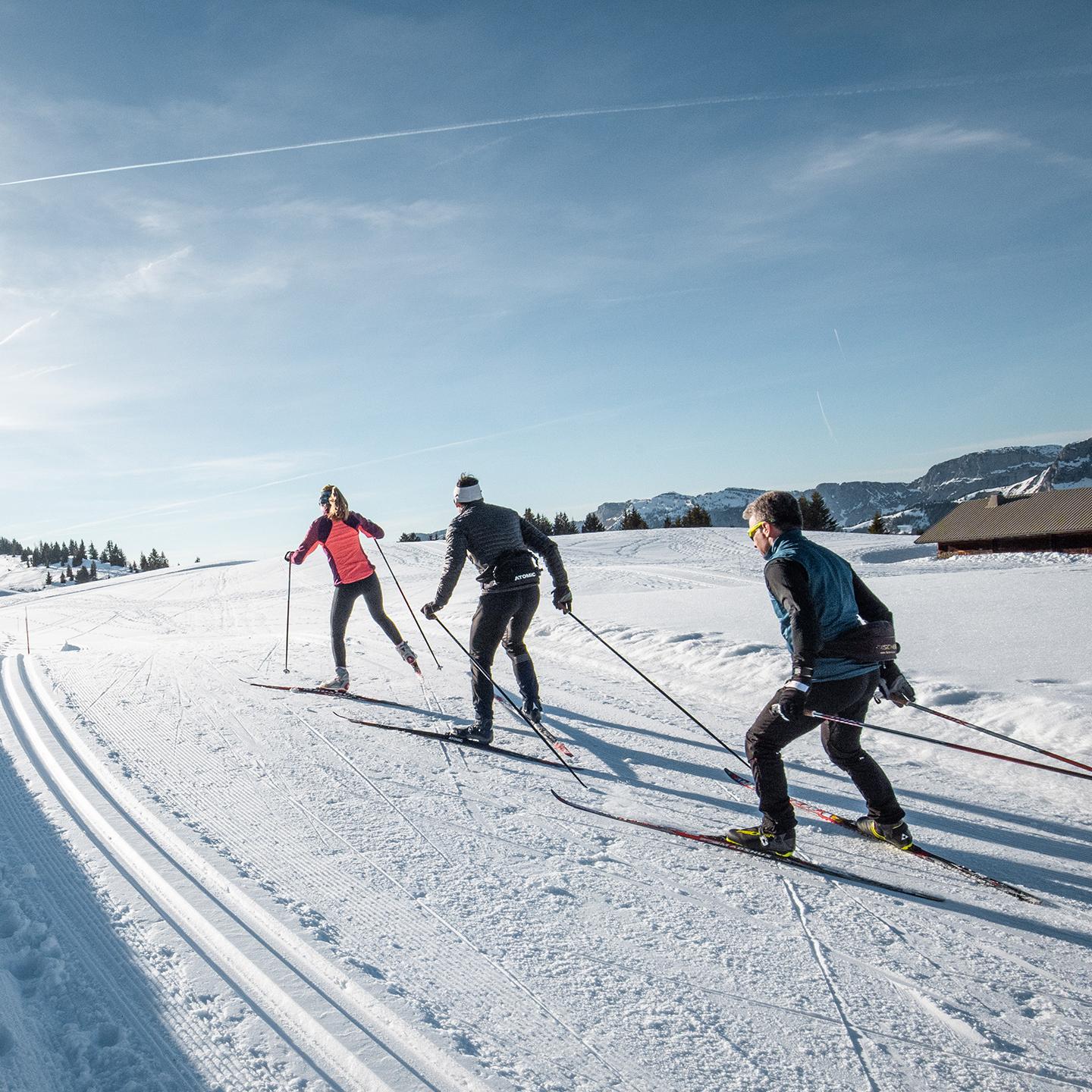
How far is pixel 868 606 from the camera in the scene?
3.85 m

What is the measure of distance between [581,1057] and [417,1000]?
64 centimetres

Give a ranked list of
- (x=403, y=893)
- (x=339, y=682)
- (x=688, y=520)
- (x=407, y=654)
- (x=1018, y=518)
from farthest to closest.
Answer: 1. (x=688, y=520)
2. (x=1018, y=518)
3. (x=407, y=654)
4. (x=339, y=682)
5. (x=403, y=893)

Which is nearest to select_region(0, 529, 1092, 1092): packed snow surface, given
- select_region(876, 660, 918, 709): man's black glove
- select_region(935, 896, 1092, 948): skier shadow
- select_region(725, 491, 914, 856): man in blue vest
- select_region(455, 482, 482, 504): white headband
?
select_region(935, 896, 1092, 948): skier shadow

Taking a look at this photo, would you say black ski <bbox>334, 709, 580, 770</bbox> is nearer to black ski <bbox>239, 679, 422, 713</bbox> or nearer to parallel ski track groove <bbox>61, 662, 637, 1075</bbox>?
black ski <bbox>239, 679, 422, 713</bbox>

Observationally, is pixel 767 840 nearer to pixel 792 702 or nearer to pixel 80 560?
pixel 792 702

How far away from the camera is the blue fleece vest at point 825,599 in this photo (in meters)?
3.59

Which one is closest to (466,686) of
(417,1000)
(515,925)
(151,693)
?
(151,693)

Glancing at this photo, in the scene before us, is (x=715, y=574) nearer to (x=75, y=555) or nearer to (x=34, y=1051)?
(x=34, y=1051)

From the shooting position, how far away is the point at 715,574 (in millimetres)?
24375

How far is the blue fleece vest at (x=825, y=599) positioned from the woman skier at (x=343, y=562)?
4.92 m

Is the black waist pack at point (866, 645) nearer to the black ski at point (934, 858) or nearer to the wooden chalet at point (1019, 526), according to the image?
the black ski at point (934, 858)

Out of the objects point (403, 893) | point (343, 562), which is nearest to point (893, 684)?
point (403, 893)

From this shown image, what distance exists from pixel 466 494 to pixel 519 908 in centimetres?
343

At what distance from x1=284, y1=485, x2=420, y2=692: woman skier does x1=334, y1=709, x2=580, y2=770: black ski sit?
47.5 inches
